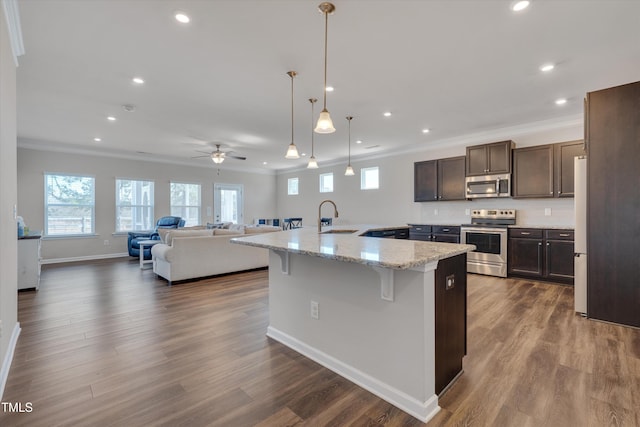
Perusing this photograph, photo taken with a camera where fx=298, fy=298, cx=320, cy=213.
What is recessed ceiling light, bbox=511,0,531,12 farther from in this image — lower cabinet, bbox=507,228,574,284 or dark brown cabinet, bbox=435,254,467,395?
lower cabinet, bbox=507,228,574,284

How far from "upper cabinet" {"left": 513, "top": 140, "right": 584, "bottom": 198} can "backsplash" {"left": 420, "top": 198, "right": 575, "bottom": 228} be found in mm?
280

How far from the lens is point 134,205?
7.68 m

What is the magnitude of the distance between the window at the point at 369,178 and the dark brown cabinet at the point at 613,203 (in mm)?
4671

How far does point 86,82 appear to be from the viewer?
3.34m

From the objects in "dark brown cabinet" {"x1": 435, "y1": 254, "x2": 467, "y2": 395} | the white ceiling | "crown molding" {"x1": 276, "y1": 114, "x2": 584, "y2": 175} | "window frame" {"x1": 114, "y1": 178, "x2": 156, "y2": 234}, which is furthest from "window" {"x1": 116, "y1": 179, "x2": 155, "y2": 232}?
"dark brown cabinet" {"x1": 435, "y1": 254, "x2": 467, "y2": 395}

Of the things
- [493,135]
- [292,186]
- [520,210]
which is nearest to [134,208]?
[292,186]

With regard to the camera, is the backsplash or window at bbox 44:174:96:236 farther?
window at bbox 44:174:96:236

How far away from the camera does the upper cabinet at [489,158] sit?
502 centimetres

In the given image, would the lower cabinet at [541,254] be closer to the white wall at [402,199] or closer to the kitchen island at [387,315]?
the white wall at [402,199]

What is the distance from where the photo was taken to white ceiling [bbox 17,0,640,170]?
7.15ft

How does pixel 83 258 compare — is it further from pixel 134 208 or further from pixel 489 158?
pixel 489 158

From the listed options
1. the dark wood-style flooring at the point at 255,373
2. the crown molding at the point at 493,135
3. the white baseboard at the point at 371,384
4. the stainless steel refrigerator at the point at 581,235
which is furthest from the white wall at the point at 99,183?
the stainless steel refrigerator at the point at 581,235

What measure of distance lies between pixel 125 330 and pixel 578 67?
5.21 m

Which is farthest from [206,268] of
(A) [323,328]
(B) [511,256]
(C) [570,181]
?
(C) [570,181]
